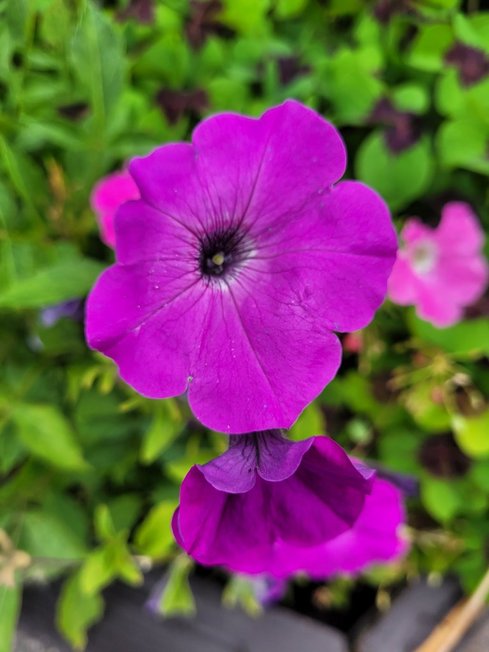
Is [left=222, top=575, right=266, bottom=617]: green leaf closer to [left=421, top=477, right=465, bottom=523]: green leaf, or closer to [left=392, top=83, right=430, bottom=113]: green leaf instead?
[left=421, top=477, right=465, bottom=523]: green leaf

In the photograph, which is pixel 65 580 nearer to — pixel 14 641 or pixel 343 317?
pixel 14 641

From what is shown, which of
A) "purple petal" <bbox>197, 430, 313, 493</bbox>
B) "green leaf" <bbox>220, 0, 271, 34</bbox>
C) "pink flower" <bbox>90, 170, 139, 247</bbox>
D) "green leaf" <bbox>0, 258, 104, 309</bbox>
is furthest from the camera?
"green leaf" <bbox>220, 0, 271, 34</bbox>

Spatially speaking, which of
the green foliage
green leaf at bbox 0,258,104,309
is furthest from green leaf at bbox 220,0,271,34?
green leaf at bbox 0,258,104,309

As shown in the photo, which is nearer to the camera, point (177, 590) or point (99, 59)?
point (99, 59)

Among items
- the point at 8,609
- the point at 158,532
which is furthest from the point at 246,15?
the point at 8,609

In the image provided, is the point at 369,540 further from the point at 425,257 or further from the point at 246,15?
the point at 246,15

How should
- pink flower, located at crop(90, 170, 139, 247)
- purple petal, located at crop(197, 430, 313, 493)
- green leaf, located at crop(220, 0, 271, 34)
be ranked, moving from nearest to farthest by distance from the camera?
purple petal, located at crop(197, 430, 313, 493) → pink flower, located at crop(90, 170, 139, 247) → green leaf, located at crop(220, 0, 271, 34)

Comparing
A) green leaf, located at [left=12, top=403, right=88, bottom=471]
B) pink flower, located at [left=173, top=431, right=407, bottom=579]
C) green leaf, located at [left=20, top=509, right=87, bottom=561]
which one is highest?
pink flower, located at [left=173, top=431, right=407, bottom=579]

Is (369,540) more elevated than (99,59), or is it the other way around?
(99,59)
